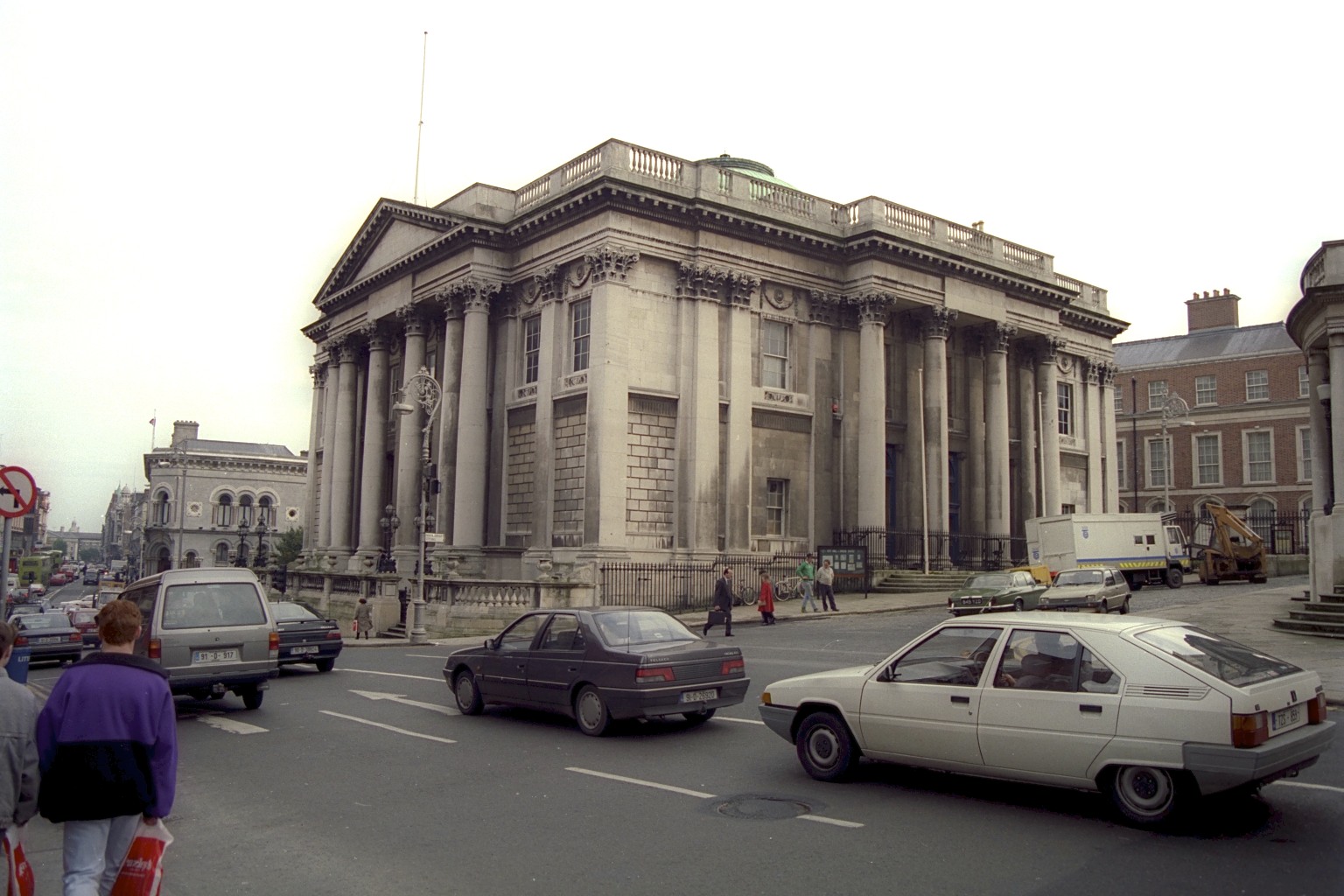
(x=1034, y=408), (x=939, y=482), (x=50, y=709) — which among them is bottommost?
(x=50, y=709)

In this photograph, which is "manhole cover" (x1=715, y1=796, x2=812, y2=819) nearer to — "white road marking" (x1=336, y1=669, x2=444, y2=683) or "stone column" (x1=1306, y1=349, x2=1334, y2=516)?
"white road marking" (x1=336, y1=669, x2=444, y2=683)

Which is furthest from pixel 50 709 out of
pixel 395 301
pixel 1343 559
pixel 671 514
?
pixel 395 301

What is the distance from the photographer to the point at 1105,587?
25219 millimetres

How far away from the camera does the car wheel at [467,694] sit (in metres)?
13.4

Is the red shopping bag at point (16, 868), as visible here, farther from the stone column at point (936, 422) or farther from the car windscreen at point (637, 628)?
the stone column at point (936, 422)

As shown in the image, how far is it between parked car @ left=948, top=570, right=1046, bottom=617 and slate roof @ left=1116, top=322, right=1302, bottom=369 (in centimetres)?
4152

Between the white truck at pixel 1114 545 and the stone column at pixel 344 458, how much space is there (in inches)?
1139

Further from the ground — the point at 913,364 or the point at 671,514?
the point at 913,364

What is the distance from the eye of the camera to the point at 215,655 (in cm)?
1388

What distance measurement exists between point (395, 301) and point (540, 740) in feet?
108

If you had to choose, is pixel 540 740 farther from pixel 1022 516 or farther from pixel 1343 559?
pixel 1022 516

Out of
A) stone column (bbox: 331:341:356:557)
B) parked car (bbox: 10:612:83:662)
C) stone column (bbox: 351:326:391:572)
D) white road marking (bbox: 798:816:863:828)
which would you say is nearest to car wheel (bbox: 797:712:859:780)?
white road marking (bbox: 798:816:863:828)

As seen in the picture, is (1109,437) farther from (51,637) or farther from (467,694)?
(51,637)

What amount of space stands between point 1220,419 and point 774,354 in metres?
39.3
